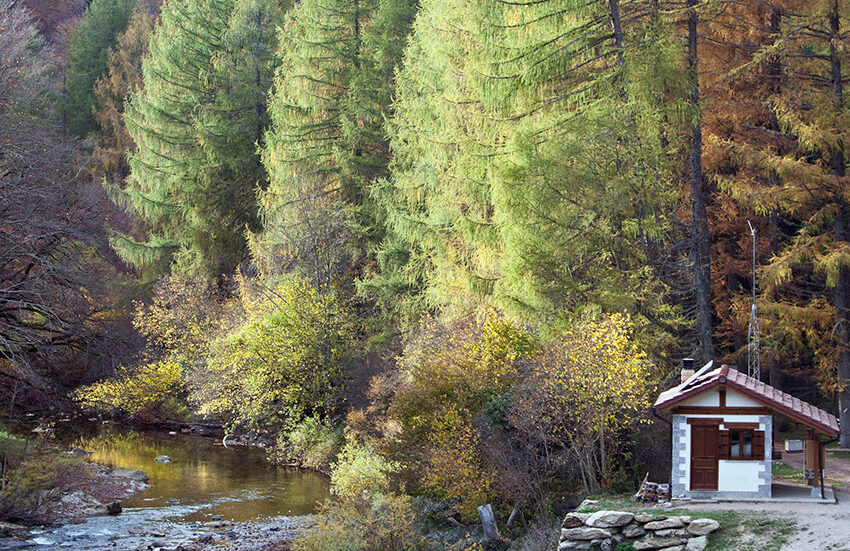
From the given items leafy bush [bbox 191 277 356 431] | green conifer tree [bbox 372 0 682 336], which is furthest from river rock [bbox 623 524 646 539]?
leafy bush [bbox 191 277 356 431]

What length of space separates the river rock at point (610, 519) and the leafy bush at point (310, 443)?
13715 millimetres

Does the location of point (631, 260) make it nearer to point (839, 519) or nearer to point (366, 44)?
point (839, 519)

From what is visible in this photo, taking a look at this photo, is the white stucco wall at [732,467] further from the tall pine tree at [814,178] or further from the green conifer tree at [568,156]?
the tall pine tree at [814,178]

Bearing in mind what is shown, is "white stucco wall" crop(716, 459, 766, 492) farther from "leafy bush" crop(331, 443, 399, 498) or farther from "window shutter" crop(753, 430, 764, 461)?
"leafy bush" crop(331, 443, 399, 498)

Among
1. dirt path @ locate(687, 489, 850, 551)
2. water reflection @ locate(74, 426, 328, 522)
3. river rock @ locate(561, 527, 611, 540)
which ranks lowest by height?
water reflection @ locate(74, 426, 328, 522)

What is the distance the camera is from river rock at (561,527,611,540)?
Result: 642 inches

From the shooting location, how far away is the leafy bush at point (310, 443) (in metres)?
29.0

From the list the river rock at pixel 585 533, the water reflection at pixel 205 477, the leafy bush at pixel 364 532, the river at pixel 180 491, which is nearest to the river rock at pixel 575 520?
the river rock at pixel 585 533

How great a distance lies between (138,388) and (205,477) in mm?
9496

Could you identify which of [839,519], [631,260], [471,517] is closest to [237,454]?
[471,517]

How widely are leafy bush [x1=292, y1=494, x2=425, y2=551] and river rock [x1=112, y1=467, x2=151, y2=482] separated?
1009 centimetres

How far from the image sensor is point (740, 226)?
26.7 metres

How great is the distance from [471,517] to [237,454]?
13248mm

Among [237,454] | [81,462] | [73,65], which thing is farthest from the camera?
[73,65]
